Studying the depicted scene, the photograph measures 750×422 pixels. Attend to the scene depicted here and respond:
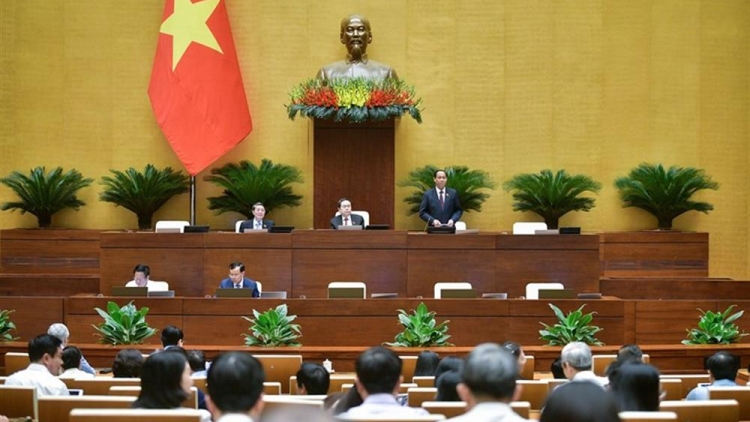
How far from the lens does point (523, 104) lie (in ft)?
48.3

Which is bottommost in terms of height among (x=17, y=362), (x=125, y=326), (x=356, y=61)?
(x=17, y=362)

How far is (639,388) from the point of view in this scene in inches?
176

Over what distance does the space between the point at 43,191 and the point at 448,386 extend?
9811 millimetres

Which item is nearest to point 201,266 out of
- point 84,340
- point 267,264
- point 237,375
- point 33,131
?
point 267,264

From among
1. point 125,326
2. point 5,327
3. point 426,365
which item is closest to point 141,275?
point 125,326

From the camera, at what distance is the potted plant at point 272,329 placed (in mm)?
9805

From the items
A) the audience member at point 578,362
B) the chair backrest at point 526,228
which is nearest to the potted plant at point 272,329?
the chair backrest at point 526,228

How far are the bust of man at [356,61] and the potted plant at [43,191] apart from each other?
346 cm

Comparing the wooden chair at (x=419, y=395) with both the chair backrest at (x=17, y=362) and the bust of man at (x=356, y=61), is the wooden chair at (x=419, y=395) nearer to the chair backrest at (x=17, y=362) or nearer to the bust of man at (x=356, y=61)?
the chair backrest at (x=17, y=362)

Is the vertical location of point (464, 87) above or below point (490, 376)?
above

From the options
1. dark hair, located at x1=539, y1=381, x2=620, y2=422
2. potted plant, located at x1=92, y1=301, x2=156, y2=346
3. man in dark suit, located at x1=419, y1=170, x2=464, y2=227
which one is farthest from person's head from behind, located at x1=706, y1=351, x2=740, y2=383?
man in dark suit, located at x1=419, y1=170, x2=464, y2=227

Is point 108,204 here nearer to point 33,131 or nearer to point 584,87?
point 33,131

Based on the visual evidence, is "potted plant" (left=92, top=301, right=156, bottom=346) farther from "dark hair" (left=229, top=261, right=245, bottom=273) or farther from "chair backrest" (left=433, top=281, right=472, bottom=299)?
"chair backrest" (left=433, top=281, right=472, bottom=299)

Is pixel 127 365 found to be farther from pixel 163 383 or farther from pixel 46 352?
pixel 163 383
